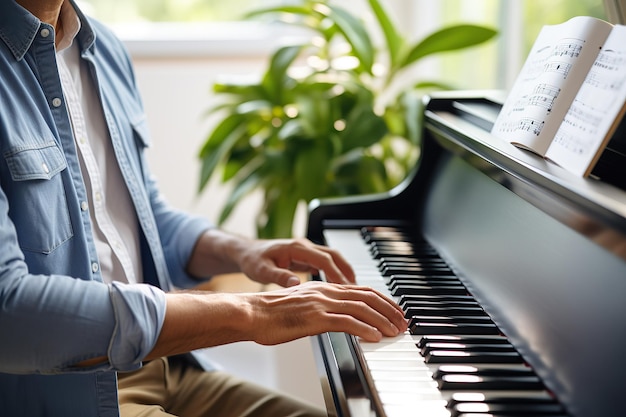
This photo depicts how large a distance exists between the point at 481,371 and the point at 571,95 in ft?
1.43

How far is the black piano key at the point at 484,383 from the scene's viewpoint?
103 centimetres

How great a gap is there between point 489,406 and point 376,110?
2.03 meters

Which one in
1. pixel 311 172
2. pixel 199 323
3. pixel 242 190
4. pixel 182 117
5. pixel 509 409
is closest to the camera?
pixel 509 409

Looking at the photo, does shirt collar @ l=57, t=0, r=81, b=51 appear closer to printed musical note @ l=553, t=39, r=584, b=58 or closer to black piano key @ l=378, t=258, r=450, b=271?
black piano key @ l=378, t=258, r=450, b=271

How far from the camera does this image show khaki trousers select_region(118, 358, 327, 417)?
147 centimetres

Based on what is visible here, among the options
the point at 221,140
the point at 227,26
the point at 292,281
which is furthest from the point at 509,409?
the point at 227,26

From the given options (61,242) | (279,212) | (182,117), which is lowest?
(182,117)

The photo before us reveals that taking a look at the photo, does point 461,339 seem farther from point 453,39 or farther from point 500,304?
point 453,39

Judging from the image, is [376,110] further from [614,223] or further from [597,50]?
[614,223]

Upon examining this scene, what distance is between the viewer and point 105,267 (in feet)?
4.72

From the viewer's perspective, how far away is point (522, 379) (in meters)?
1.05

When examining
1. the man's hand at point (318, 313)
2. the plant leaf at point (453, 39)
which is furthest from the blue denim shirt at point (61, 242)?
the plant leaf at point (453, 39)

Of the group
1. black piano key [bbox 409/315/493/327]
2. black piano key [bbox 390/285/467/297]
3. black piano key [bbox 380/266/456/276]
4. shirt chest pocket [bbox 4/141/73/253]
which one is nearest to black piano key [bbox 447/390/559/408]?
black piano key [bbox 409/315/493/327]

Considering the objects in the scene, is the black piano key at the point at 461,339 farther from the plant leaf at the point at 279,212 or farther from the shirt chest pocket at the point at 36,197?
the plant leaf at the point at 279,212
